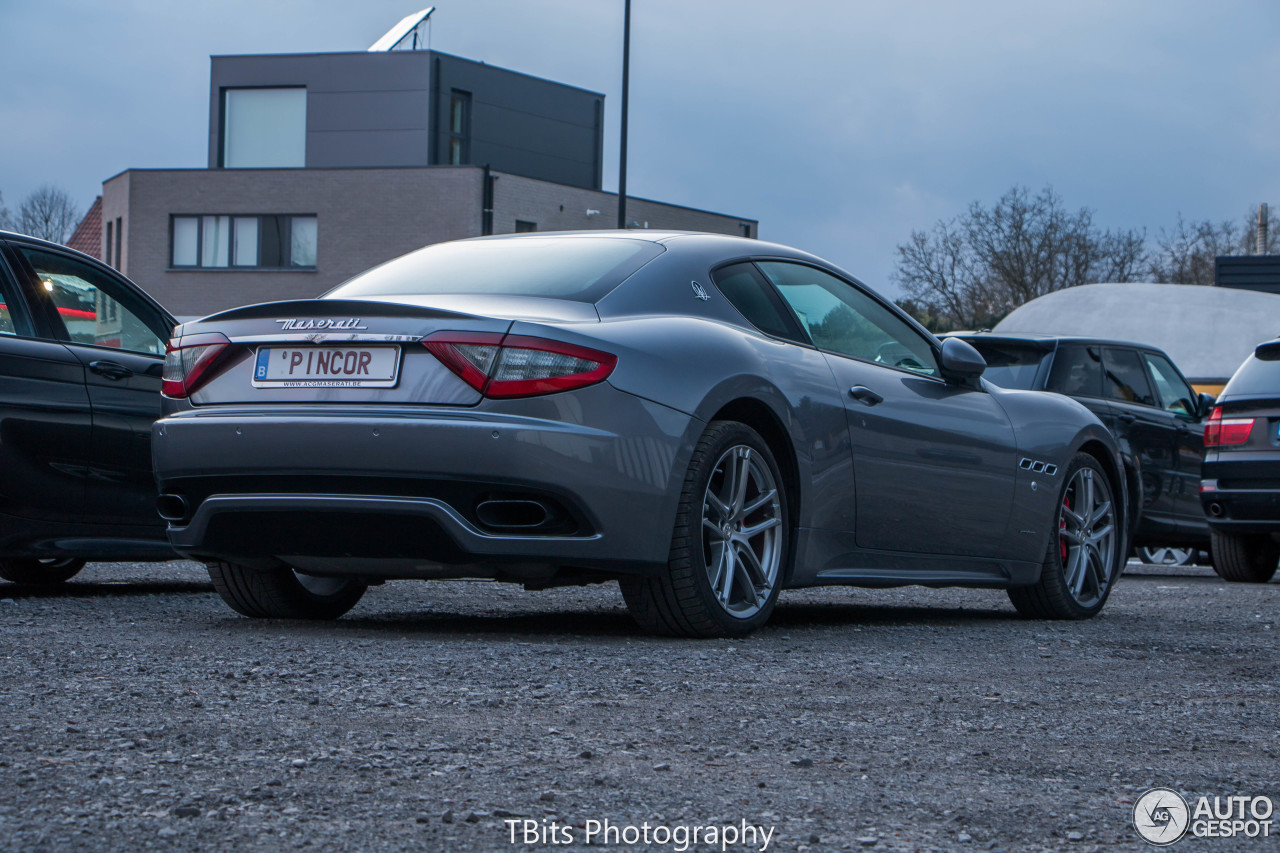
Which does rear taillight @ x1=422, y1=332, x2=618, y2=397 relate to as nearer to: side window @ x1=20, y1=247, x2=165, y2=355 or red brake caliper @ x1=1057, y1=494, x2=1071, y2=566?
side window @ x1=20, y1=247, x2=165, y2=355

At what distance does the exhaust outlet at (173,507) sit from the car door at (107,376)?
5.84 feet

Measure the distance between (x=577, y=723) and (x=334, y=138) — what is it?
175 feet

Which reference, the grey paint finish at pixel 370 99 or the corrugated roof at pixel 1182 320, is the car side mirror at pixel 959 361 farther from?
the grey paint finish at pixel 370 99

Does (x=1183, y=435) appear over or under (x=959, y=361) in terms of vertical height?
under

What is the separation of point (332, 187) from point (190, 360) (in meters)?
45.6

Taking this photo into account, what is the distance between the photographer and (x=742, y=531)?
17.6 feet

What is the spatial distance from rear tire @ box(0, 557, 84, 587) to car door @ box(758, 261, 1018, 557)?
3621 mm

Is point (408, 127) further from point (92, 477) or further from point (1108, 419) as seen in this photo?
point (92, 477)

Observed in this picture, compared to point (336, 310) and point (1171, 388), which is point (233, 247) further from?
point (336, 310)

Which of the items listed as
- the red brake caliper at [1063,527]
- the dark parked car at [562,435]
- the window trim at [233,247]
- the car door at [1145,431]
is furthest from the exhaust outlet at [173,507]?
the window trim at [233,247]

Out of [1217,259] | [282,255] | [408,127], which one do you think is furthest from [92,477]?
[408,127]

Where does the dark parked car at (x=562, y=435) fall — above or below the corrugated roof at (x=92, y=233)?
below

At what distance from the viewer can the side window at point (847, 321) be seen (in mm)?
6031

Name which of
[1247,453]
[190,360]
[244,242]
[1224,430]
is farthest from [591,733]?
[244,242]
